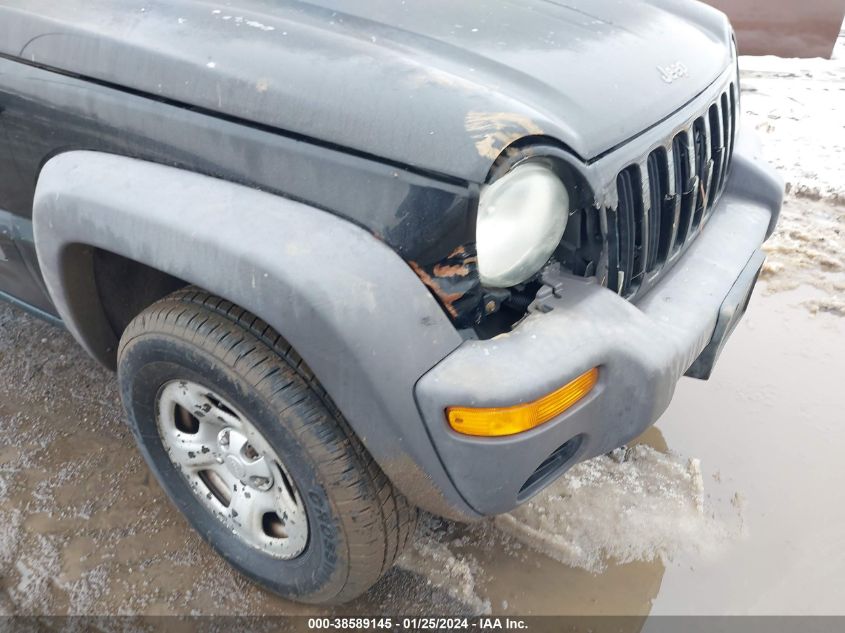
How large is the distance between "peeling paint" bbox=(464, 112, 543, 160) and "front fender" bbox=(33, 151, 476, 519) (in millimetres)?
263

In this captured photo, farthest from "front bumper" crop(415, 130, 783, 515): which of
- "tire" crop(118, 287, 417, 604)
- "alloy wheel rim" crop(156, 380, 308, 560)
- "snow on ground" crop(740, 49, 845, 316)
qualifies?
"snow on ground" crop(740, 49, 845, 316)

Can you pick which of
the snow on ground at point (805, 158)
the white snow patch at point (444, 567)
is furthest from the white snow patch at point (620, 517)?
the snow on ground at point (805, 158)

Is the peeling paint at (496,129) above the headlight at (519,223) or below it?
above

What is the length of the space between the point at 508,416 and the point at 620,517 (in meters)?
1.06

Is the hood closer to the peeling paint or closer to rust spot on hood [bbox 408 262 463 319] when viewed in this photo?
the peeling paint

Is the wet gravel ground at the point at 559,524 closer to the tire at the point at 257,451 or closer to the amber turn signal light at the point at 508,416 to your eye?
the tire at the point at 257,451

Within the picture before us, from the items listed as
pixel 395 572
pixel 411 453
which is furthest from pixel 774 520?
pixel 411 453

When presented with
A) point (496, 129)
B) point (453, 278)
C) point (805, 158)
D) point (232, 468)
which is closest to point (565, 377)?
point (453, 278)

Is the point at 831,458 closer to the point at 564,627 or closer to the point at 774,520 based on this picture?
the point at 774,520

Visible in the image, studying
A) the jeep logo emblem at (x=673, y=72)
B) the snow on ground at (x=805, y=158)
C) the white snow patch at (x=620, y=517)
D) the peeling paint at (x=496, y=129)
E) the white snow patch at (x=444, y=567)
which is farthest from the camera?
the snow on ground at (x=805, y=158)

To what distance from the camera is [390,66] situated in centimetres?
A: 136

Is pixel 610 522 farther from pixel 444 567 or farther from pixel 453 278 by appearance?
pixel 453 278

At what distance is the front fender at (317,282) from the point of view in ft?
3.96

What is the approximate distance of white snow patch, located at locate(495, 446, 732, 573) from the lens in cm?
199
